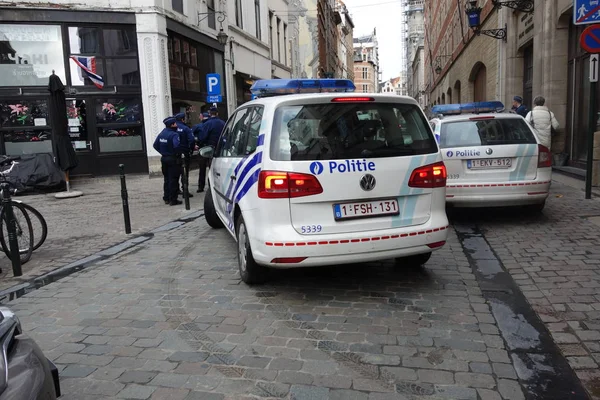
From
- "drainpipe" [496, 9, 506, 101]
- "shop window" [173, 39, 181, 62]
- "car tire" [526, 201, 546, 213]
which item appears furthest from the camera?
"drainpipe" [496, 9, 506, 101]

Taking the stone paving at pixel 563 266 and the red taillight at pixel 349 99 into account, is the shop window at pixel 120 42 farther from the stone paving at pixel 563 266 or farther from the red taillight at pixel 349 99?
the red taillight at pixel 349 99

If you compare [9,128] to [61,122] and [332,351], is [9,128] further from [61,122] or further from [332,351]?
[332,351]

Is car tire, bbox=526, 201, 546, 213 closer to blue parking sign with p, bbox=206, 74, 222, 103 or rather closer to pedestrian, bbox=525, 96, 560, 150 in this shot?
pedestrian, bbox=525, 96, 560, 150

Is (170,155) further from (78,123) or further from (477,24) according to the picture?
(477,24)

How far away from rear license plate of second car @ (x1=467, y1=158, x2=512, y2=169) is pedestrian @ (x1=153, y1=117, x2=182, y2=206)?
226 inches

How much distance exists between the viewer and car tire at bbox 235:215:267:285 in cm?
468

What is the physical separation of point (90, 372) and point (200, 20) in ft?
56.8

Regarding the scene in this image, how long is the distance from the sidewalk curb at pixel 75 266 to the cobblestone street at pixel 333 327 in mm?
171

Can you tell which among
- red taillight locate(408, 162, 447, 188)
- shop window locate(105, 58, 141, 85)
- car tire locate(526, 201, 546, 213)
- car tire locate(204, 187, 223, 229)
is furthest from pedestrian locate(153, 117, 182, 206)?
red taillight locate(408, 162, 447, 188)

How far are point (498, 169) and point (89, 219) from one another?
687cm

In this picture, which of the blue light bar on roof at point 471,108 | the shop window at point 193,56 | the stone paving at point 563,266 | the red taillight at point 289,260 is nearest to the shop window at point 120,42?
the shop window at point 193,56

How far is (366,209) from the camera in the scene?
4.24 m

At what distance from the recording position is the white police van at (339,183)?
4.11 m

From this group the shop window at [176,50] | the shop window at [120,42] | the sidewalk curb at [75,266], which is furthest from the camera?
the shop window at [176,50]
